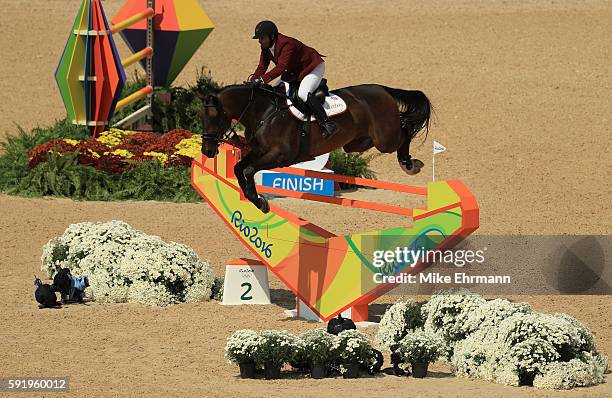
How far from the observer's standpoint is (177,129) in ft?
73.9

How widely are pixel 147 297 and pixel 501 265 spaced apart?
426 cm

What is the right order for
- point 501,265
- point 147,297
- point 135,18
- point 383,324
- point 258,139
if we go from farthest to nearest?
point 135,18 < point 501,265 < point 147,297 < point 258,139 < point 383,324

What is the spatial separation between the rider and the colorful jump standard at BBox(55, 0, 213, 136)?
7.21m

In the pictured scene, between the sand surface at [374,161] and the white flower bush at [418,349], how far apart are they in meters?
0.20

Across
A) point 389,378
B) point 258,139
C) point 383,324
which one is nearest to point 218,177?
point 258,139

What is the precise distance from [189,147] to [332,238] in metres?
7.49

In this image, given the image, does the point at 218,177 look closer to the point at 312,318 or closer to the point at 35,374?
the point at 312,318

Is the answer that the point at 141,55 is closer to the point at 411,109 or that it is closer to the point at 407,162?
the point at 411,109

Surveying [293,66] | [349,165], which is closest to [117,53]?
[349,165]

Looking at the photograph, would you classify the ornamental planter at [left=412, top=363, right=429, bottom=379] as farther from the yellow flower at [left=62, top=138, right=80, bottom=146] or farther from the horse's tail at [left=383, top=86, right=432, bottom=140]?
the yellow flower at [left=62, top=138, right=80, bottom=146]

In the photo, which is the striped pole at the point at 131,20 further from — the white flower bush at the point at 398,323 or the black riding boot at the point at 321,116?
the white flower bush at the point at 398,323

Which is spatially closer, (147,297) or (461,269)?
(147,297)

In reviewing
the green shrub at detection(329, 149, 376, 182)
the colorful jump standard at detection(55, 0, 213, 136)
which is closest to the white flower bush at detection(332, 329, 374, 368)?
the green shrub at detection(329, 149, 376, 182)

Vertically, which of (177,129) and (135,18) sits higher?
(135,18)
